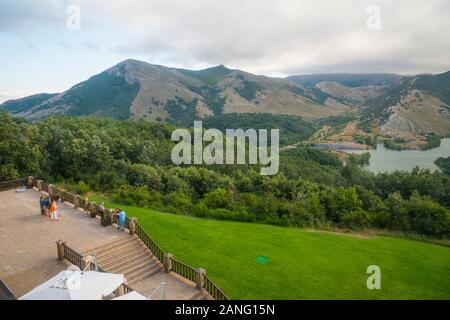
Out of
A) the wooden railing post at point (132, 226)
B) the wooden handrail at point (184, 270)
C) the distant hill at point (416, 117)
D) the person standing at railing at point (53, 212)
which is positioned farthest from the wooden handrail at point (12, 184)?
the distant hill at point (416, 117)

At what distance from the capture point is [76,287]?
957 cm

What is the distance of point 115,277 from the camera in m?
10.6

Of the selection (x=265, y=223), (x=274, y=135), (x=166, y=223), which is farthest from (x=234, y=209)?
(x=274, y=135)

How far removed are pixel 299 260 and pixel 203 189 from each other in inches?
836

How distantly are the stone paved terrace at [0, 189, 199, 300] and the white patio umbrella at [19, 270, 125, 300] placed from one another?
3.88 m

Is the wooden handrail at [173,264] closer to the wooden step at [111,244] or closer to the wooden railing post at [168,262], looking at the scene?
the wooden railing post at [168,262]

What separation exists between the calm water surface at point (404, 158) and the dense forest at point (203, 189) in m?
60.1

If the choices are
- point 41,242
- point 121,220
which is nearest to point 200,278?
point 121,220

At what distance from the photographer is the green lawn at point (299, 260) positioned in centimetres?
1557

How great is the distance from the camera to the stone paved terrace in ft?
45.3

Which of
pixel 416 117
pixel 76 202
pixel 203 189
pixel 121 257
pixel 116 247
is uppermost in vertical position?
pixel 416 117

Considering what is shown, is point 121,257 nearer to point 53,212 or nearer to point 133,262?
point 133,262

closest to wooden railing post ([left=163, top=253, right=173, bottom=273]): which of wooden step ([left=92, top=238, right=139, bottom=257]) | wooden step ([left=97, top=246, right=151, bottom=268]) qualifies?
wooden step ([left=97, top=246, right=151, bottom=268])
